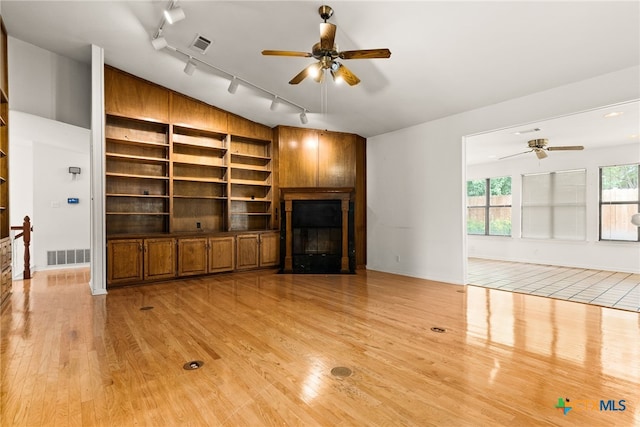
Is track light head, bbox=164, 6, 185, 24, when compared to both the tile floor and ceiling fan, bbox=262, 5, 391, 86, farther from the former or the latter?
the tile floor

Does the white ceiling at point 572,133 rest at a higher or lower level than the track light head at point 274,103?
lower

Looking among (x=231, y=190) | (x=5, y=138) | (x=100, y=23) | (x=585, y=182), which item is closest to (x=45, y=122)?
(x=5, y=138)

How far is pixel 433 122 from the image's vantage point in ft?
18.9

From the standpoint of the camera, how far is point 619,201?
7.00 meters

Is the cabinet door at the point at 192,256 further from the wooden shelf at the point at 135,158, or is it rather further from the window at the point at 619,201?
the window at the point at 619,201

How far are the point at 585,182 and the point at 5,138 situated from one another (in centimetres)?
1129

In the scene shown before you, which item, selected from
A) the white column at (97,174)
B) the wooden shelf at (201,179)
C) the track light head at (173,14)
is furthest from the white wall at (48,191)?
the track light head at (173,14)

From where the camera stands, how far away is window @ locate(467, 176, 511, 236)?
898cm

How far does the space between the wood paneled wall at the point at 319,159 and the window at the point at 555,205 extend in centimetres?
498

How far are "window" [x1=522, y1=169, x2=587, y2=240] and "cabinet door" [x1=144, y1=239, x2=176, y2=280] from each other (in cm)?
874

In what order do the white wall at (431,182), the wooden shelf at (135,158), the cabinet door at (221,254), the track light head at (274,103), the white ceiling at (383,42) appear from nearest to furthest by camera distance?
the white ceiling at (383,42) → the white wall at (431,182) → the wooden shelf at (135,158) → the track light head at (274,103) → the cabinet door at (221,254)

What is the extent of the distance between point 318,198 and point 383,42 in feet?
11.0

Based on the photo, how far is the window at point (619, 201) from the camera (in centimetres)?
683

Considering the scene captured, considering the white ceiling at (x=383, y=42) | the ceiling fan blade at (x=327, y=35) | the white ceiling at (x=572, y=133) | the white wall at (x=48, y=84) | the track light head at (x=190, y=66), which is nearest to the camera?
the ceiling fan blade at (x=327, y=35)
